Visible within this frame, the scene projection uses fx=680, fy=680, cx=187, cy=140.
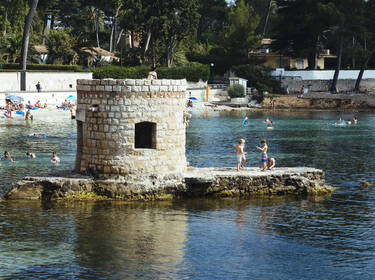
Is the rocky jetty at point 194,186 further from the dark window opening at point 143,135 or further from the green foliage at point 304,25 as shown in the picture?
the green foliage at point 304,25

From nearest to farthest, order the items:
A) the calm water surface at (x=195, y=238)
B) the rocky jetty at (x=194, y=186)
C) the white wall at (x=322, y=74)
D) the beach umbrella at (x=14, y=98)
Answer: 1. the calm water surface at (x=195, y=238)
2. the rocky jetty at (x=194, y=186)
3. the beach umbrella at (x=14, y=98)
4. the white wall at (x=322, y=74)

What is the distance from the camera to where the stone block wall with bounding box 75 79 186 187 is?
27.1m

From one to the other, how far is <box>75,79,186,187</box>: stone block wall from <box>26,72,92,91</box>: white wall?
160 ft

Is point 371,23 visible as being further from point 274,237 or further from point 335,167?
point 274,237

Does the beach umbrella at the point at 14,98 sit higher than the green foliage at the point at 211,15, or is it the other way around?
the green foliage at the point at 211,15

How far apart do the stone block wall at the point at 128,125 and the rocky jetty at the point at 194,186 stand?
21.5 inches

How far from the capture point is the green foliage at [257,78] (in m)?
93.6

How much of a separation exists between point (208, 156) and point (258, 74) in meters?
52.3

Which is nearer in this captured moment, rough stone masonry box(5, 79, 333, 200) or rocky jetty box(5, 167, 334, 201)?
rough stone masonry box(5, 79, 333, 200)

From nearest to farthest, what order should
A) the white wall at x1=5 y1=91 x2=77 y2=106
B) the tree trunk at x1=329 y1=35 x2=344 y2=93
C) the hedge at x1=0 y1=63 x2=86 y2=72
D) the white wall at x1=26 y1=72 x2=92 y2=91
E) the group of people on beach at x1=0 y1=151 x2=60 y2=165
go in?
1. the group of people on beach at x1=0 y1=151 x2=60 y2=165
2. the white wall at x1=5 y1=91 x2=77 y2=106
3. the white wall at x1=26 y1=72 x2=92 y2=91
4. the hedge at x1=0 y1=63 x2=86 y2=72
5. the tree trunk at x1=329 y1=35 x2=344 y2=93

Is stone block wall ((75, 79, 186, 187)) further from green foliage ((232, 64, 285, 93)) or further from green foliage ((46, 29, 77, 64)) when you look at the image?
green foliage ((232, 64, 285, 93))

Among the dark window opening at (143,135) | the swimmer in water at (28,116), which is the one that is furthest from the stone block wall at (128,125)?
the swimmer in water at (28,116)

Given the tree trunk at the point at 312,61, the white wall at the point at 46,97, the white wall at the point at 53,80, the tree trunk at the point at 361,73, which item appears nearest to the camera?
the white wall at the point at 46,97

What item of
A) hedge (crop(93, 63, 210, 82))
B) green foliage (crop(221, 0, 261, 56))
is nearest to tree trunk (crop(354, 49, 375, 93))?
green foliage (crop(221, 0, 261, 56))
